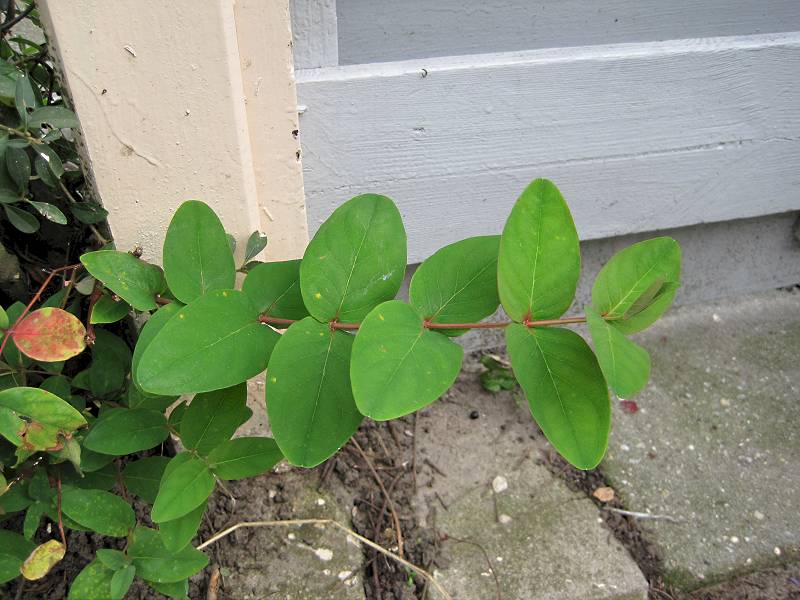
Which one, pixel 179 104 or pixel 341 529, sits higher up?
pixel 179 104

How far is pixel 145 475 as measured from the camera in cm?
88

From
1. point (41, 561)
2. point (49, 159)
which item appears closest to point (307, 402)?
point (41, 561)

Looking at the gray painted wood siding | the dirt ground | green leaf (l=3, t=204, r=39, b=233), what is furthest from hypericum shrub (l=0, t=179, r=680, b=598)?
the gray painted wood siding

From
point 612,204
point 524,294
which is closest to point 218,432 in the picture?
point 524,294

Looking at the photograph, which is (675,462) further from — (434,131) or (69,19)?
(69,19)

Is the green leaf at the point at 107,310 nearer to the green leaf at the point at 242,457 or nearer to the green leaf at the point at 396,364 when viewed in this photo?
the green leaf at the point at 242,457

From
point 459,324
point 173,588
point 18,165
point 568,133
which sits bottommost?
point 173,588

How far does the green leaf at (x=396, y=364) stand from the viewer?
57cm

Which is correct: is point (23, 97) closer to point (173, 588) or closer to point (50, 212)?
point (50, 212)

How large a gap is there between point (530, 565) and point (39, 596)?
2.96 feet

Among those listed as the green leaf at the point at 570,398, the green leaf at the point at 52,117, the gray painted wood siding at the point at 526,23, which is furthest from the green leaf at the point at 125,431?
the gray painted wood siding at the point at 526,23

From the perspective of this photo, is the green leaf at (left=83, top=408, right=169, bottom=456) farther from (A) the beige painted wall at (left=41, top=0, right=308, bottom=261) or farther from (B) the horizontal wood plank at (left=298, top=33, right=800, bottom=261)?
(B) the horizontal wood plank at (left=298, top=33, right=800, bottom=261)

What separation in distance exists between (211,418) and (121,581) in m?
0.21

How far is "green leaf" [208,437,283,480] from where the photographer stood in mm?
777
